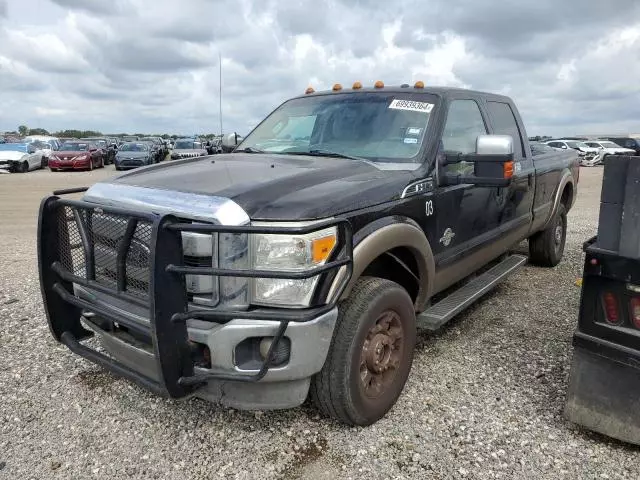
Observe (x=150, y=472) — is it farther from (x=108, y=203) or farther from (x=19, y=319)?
(x=19, y=319)

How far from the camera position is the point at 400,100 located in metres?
4.00

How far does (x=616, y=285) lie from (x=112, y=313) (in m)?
2.57

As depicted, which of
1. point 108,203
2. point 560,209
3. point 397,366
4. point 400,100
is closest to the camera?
point 108,203

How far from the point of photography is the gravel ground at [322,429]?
2.72 metres

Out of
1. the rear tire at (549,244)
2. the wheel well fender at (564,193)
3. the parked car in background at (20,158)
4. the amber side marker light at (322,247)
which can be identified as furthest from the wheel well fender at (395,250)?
the parked car in background at (20,158)

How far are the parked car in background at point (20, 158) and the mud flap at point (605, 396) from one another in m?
26.8

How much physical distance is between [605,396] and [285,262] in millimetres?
1811

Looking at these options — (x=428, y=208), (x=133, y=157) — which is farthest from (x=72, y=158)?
(x=428, y=208)

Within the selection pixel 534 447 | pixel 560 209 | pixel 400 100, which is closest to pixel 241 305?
pixel 534 447

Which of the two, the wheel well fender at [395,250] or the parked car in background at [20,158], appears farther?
the parked car in background at [20,158]

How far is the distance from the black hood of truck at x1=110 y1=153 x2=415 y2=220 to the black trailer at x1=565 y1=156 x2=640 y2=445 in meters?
1.13

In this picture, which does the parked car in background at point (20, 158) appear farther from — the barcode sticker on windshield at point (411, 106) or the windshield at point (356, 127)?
the barcode sticker on windshield at point (411, 106)

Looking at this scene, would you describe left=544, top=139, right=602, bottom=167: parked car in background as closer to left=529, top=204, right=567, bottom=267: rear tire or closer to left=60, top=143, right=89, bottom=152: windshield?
left=60, top=143, right=89, bottom=152: windshield

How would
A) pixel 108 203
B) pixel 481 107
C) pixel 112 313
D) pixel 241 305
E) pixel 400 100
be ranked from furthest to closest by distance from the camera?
pixel 481 107 < pixel 400 100 < pixel 108 203 < pixel 112 313 < pixel 241 305
